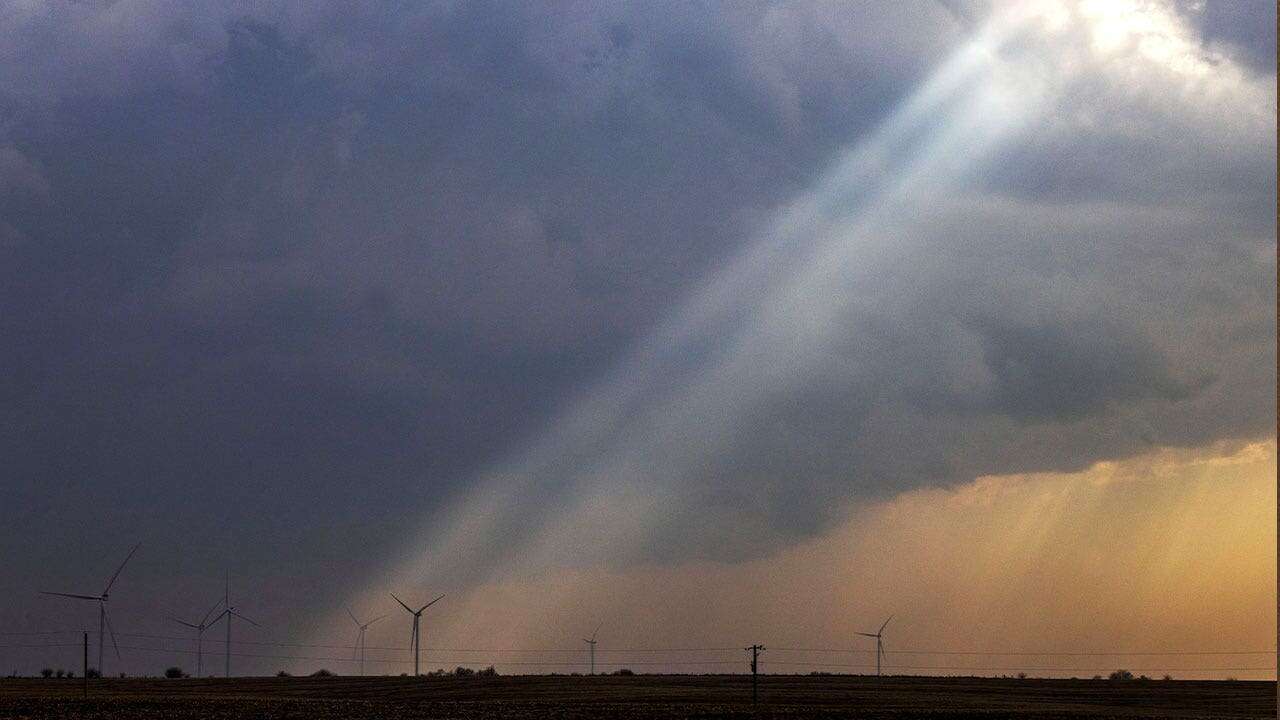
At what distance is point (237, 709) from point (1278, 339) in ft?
364

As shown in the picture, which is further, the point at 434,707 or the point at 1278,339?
the point at 434,707

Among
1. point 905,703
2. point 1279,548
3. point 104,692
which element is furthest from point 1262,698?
point 1279,548

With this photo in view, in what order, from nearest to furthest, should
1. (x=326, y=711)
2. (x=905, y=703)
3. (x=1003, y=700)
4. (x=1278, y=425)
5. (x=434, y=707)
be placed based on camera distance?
(x=1278, y=425)
(x=326, y=711)
(x=434, y=707)
(x=905, y=703)
(x=1003, y=700)

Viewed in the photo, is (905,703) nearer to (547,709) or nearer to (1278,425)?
(547,709)

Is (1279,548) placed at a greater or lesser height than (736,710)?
greater

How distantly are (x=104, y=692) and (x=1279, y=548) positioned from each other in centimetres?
16572

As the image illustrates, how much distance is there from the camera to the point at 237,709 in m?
130

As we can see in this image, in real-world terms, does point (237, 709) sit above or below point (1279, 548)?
below

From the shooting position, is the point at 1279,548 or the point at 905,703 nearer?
the point at 1279,548

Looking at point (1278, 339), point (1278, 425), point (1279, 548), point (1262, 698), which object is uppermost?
point (1278, 339)

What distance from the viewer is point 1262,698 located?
590ft

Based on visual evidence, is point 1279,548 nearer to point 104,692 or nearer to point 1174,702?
point 1174,702

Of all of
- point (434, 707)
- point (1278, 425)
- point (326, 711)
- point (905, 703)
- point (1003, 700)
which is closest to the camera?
point (1278, 425)

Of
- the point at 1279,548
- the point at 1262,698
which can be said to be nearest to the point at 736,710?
the point at 1262,698
